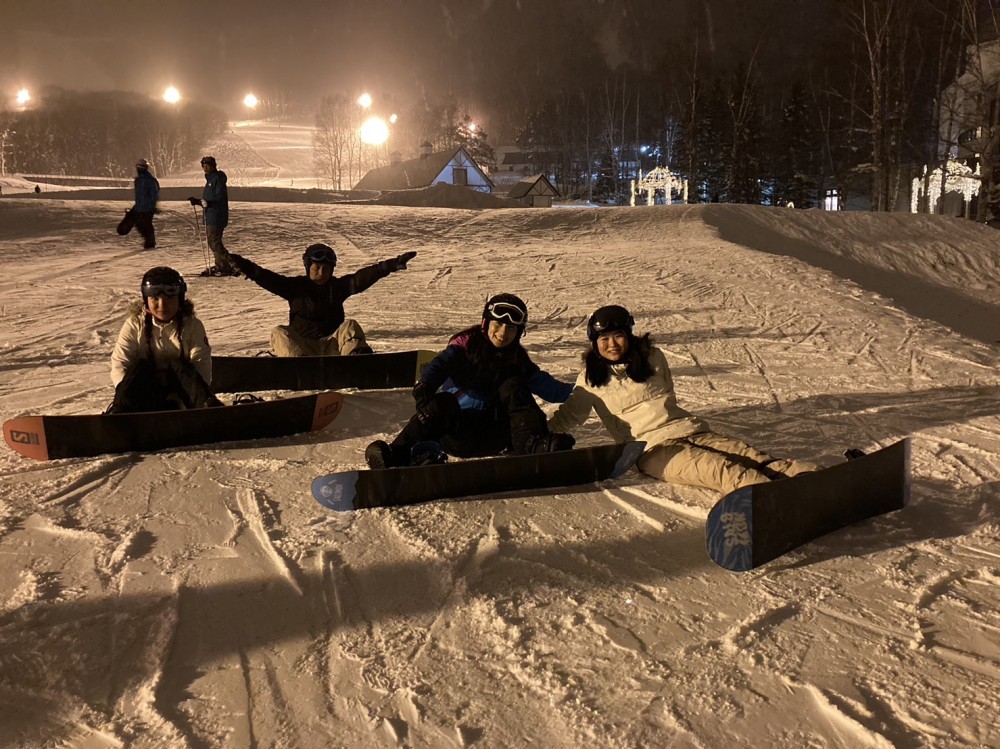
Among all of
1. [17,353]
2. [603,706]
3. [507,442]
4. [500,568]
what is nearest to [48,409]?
[17,353]

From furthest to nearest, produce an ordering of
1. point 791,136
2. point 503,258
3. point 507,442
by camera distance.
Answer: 1. point 791,136
2. point 503,258
3. point 507,442

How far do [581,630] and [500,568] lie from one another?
1.83 ft

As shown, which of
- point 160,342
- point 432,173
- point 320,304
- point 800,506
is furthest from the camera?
point 432,173

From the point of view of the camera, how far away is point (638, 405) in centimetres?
399

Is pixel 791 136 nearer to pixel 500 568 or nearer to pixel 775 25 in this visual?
pixel 775 25

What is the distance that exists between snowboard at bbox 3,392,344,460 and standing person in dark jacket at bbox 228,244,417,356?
1.31 m

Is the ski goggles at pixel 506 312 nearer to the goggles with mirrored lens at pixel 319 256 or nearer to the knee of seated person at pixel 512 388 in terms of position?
the knee of seated person at pixel 512 388

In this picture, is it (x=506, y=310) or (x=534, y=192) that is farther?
(x=534, y=192)

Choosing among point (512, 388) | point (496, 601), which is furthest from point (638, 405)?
point (496, 601)

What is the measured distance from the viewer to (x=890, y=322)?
8.39 metres

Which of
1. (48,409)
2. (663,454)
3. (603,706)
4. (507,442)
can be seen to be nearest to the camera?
(603,706)

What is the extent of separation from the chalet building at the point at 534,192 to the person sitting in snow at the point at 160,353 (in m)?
33.8

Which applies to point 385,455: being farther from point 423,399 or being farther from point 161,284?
point 161,284

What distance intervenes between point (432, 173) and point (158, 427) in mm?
38184
